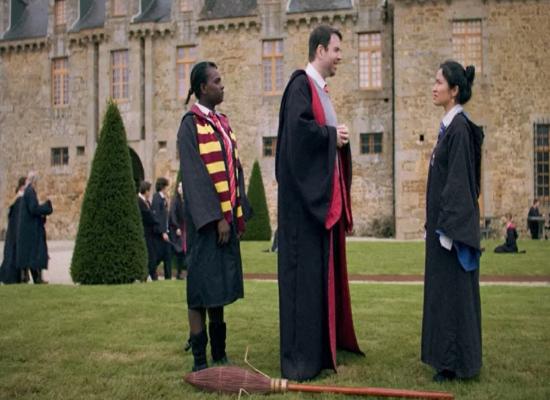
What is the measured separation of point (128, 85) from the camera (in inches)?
1117

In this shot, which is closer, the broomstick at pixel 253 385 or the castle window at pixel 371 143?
the broomstick at pixel 253 385

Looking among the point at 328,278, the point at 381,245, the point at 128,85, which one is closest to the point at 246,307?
the point at 328,278

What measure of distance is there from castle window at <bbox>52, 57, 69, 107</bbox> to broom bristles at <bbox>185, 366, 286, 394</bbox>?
2700 centimetres

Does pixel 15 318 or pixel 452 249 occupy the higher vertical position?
pixel 452 249

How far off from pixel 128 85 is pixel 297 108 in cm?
2461

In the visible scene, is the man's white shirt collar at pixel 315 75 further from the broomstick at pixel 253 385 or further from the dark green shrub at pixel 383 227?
the dark green shrub at pixel 383 227

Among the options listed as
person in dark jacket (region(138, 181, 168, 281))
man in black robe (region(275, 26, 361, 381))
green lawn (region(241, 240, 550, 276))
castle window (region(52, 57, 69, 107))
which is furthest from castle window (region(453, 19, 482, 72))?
man in black robe (region(275, 26, 361, 381))

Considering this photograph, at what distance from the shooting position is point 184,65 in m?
27.6

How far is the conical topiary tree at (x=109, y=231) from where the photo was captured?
10820mm

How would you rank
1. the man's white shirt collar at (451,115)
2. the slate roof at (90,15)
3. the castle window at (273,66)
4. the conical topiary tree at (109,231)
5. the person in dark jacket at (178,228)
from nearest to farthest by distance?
1. the man's white shirt collar at (451,115)
2. the conical topiary tree at (109,231)
3. the person in dark jacket at (178,228)
4. the castle window at (273,66)
5. the slate roof at (90,15)

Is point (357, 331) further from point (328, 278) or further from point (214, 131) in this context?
point (214, 131)

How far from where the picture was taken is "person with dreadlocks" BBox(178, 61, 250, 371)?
4.91m

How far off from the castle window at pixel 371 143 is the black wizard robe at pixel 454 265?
2066cm

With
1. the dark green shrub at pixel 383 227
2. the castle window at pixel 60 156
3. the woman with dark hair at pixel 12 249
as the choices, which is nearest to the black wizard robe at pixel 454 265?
the woman with dark hair at pixel 12 249
